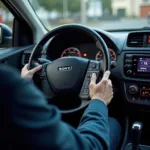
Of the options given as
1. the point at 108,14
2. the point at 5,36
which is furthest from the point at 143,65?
the point at 108,14

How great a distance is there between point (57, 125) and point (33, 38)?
6.84ft

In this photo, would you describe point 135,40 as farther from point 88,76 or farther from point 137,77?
point 88,76

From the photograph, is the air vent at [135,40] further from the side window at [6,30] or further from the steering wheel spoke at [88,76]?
the side window at [6,30]

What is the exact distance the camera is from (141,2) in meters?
3.92

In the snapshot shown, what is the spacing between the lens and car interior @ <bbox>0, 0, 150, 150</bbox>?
1.94 meters

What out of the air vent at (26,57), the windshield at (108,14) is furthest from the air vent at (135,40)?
the air vent at (26,57)

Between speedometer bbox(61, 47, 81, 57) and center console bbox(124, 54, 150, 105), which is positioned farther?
speedometer bbox(61, 47, 81, 57)

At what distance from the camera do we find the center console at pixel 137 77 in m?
2.23

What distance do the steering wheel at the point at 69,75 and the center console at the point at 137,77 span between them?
0.42 meters

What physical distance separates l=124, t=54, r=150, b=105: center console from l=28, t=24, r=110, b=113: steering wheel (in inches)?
16.6

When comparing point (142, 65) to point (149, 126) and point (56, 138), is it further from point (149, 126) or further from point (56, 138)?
point (56, 138)

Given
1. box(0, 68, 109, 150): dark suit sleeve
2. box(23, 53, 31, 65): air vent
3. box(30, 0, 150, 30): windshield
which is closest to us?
box(0, 68, 109, 150): dark suit sleeve

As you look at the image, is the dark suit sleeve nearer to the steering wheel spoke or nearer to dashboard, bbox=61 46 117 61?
the steering wheel spoke

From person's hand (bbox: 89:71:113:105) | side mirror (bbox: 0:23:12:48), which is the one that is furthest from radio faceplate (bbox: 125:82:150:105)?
side mirror (bbox: 0:23:12:48)
